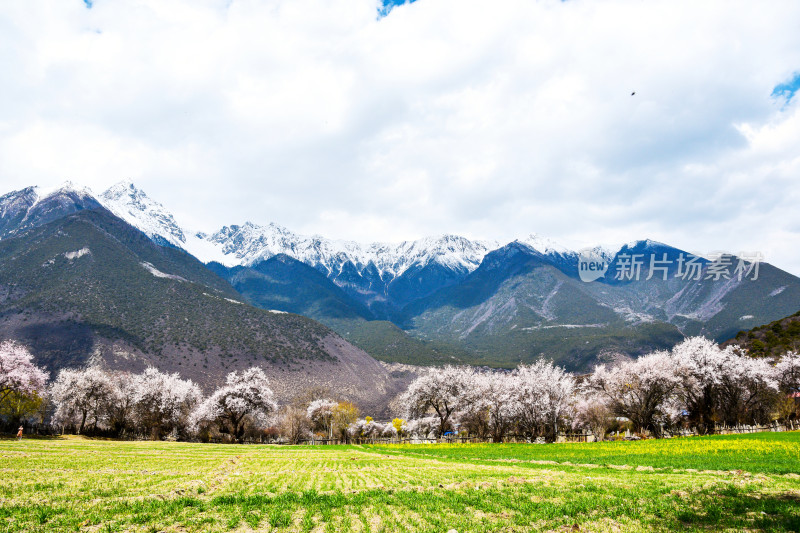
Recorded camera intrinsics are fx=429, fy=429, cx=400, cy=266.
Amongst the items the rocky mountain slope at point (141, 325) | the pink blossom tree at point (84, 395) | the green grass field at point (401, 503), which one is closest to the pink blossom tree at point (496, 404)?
the green grass field at point (401, 503)

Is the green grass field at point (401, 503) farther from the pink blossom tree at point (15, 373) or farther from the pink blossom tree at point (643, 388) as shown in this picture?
the pink blossom tree at point (15, 373)

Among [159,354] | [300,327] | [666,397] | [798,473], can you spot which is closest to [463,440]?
[666,397]

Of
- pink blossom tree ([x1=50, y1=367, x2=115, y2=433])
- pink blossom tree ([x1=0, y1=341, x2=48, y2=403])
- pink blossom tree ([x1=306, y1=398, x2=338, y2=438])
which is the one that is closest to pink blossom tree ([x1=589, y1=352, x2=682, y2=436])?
pink blossom tree ([x1=306, y1=398, x2=338, y2=438])

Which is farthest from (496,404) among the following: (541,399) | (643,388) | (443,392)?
(643,388)

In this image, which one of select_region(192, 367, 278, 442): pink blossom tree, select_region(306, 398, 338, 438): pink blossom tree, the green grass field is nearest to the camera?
the green grass field

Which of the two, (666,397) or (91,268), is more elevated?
(91,268)

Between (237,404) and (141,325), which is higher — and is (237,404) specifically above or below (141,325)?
below

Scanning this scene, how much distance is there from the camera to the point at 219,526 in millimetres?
10000

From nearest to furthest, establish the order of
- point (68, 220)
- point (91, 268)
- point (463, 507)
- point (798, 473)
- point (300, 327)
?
1. point (463, 507)
2. point (798, 473)
3. point (91, 268)
4. point (300, 327)
5. point (68, 220)

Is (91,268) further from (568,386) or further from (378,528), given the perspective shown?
(378,528)

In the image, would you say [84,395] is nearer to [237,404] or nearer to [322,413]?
[237,404]

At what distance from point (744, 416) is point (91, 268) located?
177 m

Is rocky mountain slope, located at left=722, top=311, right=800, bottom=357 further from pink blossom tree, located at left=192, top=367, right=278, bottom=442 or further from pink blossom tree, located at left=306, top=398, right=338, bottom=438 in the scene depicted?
pink blossom tree, located at left=192, top=367, right=278, bottom=442

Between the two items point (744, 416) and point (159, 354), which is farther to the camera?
point (159, 354)
